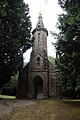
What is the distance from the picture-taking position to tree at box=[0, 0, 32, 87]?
75.6ft

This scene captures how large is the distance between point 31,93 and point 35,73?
353 cm

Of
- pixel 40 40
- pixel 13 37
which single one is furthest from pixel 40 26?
pixel 13 37

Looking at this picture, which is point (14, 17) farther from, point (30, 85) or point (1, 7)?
point (1, 7)

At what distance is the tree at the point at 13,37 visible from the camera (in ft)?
75.6

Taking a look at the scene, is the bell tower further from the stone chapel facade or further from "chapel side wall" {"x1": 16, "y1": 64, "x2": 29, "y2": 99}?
"chapel side wall" {"x1": 16, "y1": 64, "x2": 29, "y2": 99}

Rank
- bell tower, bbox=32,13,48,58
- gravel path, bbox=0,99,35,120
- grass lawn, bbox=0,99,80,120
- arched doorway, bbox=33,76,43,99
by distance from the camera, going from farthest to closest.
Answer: bell tower, bbox=32,13,48,58 → arched doorway, bbox=33,76,43,99 → gravel path, bbox=0,99,35,120 → grass lawn, bbox=0,99,80,120

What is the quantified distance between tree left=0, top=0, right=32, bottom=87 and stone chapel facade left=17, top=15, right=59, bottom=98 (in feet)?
17.9

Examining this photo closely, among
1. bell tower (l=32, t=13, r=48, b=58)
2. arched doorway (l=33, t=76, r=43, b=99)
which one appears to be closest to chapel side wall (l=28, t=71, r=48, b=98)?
arched doorway (l=33, t=76, r=43, b=99)

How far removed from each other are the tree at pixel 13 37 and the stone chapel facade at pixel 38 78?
545 centimetres

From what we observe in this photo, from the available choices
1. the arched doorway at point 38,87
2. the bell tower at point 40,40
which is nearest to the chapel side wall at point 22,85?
the arched doorway at point 38,87

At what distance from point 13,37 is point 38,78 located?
11323 mm

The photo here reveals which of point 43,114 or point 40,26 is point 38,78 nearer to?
point 40,26

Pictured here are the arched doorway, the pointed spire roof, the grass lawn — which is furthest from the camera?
the pointed spire roof

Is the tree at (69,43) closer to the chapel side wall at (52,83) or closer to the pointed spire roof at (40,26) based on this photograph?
the chapel side wall at (52,83)
